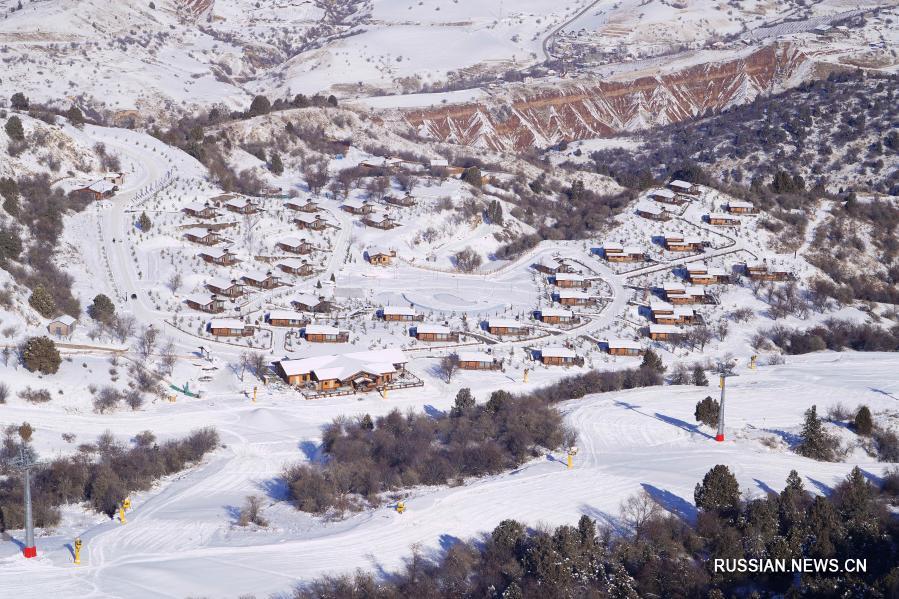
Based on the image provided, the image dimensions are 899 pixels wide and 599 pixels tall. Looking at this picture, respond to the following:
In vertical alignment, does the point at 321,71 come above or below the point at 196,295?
above

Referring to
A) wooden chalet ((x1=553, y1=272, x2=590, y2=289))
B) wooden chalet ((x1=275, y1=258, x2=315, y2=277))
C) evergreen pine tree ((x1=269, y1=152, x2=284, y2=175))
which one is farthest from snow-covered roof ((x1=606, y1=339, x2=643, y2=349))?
evergreen pine tree ((x1=269, y1=152, x2=284, y2=175))

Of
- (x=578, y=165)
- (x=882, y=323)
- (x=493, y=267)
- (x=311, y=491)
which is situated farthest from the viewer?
(x=578, y=165)

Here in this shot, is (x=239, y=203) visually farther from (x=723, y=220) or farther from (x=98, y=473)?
(x=98, y=473)

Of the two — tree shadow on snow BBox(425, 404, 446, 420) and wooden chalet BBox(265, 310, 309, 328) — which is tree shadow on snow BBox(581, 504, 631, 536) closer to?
tree shadow on snow BBox(425, 404, 446, 420)

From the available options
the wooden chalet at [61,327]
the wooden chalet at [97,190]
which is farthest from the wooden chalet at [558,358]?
the wooden chalet at [97,190]

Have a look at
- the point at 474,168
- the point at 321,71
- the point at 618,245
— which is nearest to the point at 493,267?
the point at 618,245

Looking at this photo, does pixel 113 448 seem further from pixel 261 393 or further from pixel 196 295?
pixel 196 295
